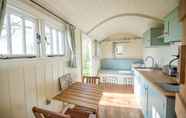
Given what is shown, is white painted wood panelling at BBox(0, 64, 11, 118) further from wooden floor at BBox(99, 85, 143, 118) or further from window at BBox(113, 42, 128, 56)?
window at BBox(113, 42, 128, 56)

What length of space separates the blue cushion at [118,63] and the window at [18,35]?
16.1 feet

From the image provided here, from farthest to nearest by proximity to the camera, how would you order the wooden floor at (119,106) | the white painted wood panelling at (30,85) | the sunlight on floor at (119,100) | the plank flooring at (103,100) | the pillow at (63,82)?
the sunlight on floor at (119,100) → the wooden floor at (119,106) → the pillow at (63,82) → the plank flooring at (103,100) → the white painted wood panelling at (30,85)

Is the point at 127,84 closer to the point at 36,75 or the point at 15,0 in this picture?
the point at 36,75

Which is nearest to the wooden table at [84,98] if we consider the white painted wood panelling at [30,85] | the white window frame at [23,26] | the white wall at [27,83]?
the white wall at [27,83]

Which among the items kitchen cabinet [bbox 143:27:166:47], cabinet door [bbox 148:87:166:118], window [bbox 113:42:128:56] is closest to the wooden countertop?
cabinet door [bbox 148:87:166:118]

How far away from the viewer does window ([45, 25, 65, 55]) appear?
223 cm

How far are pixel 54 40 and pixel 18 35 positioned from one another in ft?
2.96

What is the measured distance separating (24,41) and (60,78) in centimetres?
100

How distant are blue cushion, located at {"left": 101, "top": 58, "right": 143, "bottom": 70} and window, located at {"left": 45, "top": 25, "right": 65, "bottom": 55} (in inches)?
159

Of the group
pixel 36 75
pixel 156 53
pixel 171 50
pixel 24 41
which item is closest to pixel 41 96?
pixel 36 75

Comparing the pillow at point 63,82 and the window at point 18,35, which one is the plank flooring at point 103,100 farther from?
the window at point 18,35

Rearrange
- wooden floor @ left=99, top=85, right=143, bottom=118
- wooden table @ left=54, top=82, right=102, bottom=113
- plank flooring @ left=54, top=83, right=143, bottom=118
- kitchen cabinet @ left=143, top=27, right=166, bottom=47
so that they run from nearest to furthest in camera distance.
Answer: wooden table @ left=54, top=82, right=102, bottom=113 → plank flooring @ left=54, top=83, right=143, bottom=118 → wooden floor @ left=99, top=85, right=143, bottom=118 → kitchen cabinet @ left=143, top=27, right=166, bottom=47

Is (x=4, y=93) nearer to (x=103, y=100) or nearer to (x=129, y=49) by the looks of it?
(x=103, y=100)

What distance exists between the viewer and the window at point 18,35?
1.42 metres
